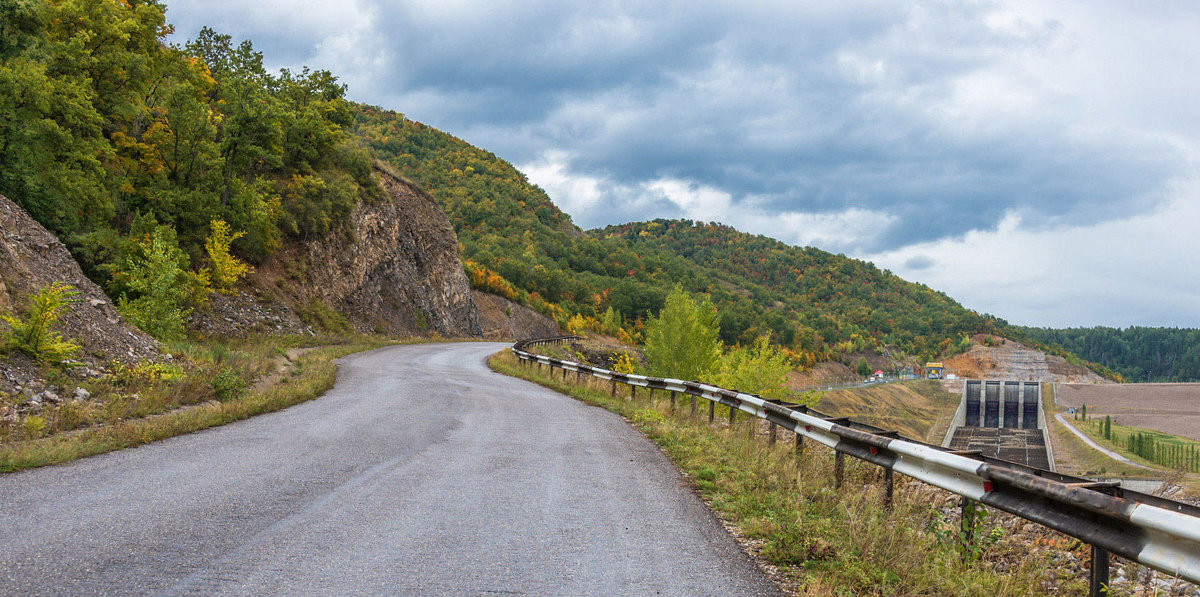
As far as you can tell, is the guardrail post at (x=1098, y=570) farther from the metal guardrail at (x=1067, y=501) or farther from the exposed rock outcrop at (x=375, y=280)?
the exposed rock outcrop at (x=375, y=280)

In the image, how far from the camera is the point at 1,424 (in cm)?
874

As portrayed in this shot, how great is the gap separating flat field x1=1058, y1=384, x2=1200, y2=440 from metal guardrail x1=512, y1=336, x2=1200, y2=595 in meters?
113

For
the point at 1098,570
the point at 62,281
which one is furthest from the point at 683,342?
the point at 1098,570

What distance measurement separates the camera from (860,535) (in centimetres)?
529

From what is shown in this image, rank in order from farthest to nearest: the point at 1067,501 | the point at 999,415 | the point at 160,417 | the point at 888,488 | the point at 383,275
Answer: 1. the point at 999,415
2. the point at 383,275
3. the point at 160,417
4. the point at 888,488
5. the point at 1067,501

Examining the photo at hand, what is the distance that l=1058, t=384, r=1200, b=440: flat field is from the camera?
101 meters

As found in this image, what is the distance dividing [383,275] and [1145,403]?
13801 cm

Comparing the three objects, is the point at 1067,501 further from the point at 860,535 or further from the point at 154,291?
the point at 154,291

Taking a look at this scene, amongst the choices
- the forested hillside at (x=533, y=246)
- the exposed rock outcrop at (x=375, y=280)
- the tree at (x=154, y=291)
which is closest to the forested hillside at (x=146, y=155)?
the tree at (x=154, y=291)

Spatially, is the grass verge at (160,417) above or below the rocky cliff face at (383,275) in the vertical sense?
below

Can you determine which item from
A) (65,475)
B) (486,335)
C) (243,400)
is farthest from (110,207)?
(486,335)

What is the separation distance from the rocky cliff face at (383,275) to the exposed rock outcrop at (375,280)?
0.08m

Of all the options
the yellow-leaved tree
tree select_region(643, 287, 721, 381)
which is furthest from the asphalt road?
tree select_region(643, 287, 721, 381)

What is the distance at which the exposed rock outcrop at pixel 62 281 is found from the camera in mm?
12914
